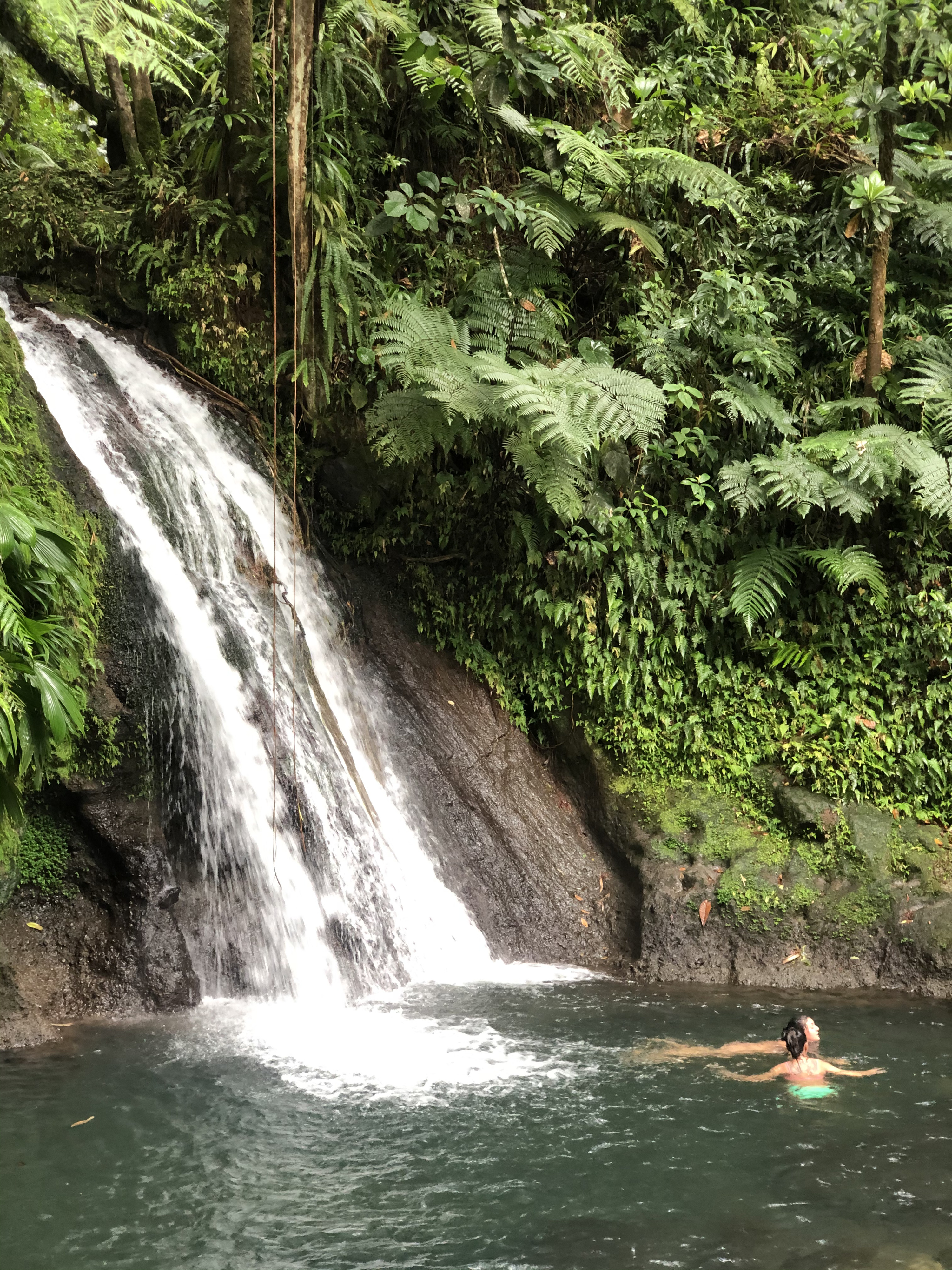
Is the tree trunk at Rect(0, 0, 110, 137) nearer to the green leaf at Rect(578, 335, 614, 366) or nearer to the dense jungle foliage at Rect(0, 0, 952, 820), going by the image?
the dense jungle foliage at Rect(0, 0, 952, 820)

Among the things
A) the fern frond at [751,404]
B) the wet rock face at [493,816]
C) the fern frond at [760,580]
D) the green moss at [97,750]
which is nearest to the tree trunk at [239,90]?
the wet rock face at [493,816]

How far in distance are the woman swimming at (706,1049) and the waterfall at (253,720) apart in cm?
148

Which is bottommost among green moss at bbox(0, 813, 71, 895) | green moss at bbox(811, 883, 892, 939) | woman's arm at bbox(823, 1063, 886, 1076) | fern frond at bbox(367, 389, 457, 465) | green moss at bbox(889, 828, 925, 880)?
woman's arm at bbox(823, 1063, 886, 1076)

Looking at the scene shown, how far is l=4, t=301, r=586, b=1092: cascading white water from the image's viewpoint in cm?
579

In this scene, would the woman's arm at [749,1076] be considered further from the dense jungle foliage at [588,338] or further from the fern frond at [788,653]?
the fern frond at [788,653]

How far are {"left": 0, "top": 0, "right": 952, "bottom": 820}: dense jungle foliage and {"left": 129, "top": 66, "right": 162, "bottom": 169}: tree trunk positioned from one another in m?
0.38

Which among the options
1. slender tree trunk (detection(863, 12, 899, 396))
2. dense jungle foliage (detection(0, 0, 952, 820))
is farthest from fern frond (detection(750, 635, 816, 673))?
slender tree trunk (detection(863, 12, 899, 396))

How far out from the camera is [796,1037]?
4.85m

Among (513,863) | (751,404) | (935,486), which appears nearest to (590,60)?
(751,404)

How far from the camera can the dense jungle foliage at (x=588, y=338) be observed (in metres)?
6.85

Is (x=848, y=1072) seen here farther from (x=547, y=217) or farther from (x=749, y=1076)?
(x=547, y=217)

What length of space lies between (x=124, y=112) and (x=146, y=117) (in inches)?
19.4

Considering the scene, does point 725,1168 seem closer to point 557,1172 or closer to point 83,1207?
point 557,1172

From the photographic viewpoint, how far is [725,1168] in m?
3.92
